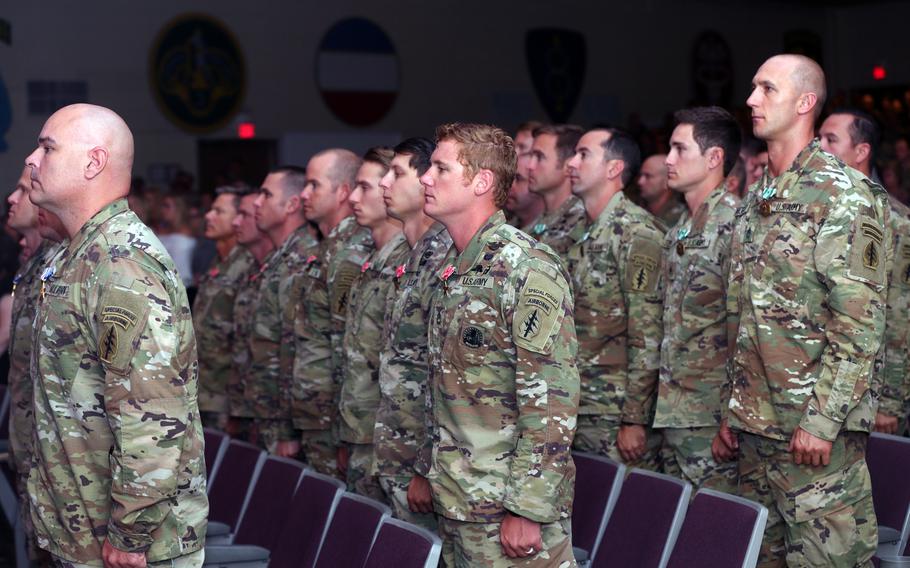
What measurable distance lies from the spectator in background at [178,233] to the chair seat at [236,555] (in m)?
4.97

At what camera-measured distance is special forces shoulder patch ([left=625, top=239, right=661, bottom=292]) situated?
3975 mm

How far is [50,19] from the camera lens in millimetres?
11320

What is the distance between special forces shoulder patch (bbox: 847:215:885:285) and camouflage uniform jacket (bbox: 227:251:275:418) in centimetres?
262

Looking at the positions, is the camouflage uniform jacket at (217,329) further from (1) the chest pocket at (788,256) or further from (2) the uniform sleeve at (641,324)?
(1) the chest pocket at (788,256)

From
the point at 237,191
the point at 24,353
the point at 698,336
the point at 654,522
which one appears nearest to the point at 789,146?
the point at 698,336

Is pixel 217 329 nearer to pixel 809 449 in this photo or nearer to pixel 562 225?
pixel 562 225

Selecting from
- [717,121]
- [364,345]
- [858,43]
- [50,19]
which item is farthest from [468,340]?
[858,43]

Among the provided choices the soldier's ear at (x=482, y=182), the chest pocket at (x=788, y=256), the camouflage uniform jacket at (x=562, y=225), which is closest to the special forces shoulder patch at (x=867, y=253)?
the chest pocket at (x=788, y=256)

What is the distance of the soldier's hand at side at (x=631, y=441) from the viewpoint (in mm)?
3957

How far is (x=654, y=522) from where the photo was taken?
2.89m

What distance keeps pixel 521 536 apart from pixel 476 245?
2.14 feet

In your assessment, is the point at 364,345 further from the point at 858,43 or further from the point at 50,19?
the point at 858,43

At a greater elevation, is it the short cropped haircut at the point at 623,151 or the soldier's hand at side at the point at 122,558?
the short cropped haircut at the point at 623,151

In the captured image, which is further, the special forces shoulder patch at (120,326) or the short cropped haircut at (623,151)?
the short cropped haircut at (623,151)
